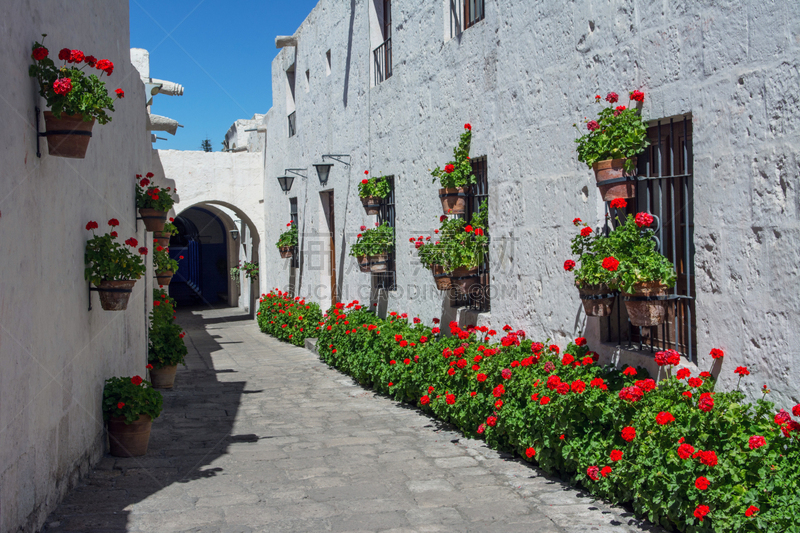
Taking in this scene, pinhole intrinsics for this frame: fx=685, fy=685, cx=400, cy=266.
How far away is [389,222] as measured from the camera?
905 centimetres

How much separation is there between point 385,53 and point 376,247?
2.61 metres

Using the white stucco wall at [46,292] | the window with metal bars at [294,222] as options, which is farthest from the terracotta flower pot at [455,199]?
the window with metal bars at [294,222]

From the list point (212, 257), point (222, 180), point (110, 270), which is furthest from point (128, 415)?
point (212, 257)

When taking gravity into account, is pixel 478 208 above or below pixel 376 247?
above

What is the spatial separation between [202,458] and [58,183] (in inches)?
90.9

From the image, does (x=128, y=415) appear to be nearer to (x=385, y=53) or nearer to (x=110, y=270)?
(x=110, y=270)

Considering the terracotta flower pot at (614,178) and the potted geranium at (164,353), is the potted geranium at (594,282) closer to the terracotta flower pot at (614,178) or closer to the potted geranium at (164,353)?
the terracotta flower pot at (614,178)

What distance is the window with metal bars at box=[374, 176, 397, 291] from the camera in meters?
8.92

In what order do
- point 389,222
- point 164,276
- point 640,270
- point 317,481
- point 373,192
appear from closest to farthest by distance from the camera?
point 640,270
point 317,481
point 373,192
point 389,222
point 164,276

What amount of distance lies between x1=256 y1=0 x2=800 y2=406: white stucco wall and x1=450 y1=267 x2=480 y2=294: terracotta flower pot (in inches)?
12.9

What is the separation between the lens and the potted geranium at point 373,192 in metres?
8.86

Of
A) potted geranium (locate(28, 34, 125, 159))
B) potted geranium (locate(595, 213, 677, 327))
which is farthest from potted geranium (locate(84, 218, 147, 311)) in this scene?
potted geranium (locate(595, 213, 677, 327))

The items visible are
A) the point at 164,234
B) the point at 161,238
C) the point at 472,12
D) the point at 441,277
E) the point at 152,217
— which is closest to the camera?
the point at 441,277

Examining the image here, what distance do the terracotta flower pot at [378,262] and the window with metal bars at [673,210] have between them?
4.45 metres
